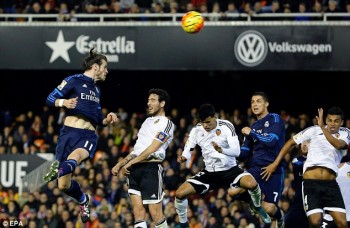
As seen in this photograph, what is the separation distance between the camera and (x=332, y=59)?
24453mm

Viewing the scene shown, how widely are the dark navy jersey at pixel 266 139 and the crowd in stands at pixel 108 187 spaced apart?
14.2 feet

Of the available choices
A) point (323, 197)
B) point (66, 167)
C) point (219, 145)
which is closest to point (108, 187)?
point (219, 145)

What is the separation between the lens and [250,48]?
974 inches

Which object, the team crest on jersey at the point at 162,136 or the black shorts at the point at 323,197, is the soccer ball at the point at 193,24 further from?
the black shorts at the point at 323,197

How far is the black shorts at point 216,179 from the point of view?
1547 cm

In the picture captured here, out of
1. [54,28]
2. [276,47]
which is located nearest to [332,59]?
[276,47]

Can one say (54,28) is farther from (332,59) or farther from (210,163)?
(210,163)

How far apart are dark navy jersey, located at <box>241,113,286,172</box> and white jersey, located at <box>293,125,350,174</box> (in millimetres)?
555

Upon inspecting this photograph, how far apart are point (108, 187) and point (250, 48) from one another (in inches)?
203

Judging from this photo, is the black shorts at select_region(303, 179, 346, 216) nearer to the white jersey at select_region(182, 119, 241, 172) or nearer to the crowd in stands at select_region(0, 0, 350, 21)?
the white jersey at select_region(182, 119, 241, 172)

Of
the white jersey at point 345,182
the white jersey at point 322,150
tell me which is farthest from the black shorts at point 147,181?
the white jersey at point 345,182

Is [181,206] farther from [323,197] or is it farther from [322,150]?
[322,150]

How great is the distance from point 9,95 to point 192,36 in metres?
6.84
